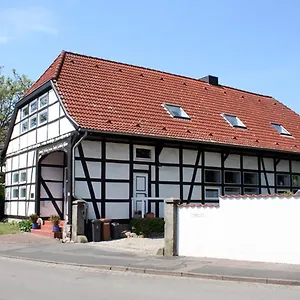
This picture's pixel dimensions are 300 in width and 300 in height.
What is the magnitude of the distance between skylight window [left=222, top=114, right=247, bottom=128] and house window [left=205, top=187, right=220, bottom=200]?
4.17 meters

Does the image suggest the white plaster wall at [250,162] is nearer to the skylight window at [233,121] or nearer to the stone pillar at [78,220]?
the skylight window at [233,121]

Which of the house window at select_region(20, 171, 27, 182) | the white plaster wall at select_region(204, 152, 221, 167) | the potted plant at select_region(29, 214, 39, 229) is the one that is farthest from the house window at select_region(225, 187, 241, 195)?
the house window at select_region(20, 171, 27, 182)

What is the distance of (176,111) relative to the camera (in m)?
24.8

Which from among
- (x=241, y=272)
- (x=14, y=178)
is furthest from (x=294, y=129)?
(x=241, y=272)

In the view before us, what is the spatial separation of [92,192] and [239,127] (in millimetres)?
10131

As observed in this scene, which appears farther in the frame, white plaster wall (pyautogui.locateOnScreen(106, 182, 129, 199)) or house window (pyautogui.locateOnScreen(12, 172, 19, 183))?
house window (pyautogui.locateOnScreen(12, 172, 19, 183))

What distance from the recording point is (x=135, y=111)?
22.5m

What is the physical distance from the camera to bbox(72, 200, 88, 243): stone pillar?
61.0 feet

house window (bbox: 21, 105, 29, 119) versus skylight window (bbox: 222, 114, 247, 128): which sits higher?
house window (bbox: 21, 105, 29, 119)

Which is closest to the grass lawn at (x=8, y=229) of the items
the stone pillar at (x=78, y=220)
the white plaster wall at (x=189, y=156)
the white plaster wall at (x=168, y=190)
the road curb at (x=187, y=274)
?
the stone pillar at (x=78, y=220)

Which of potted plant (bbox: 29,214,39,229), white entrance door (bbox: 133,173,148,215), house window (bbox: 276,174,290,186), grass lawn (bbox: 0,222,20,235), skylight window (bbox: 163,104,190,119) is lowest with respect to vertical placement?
grass lawn (bbox: 0,222,20,235)

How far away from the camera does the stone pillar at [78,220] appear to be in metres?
18.6

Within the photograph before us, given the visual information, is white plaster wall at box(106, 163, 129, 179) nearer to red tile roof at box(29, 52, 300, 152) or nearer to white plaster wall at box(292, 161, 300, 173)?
red tile roof at box(29, 52, 300, 152)

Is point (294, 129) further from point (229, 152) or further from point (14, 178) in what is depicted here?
point (14, 178)
